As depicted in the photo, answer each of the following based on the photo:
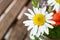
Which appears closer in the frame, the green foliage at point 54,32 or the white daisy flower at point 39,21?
the white daisy flower at point 39,21

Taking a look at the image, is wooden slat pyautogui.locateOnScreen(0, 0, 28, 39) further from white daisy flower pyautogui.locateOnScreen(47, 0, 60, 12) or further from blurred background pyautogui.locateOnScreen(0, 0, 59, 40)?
white daisy flower pyautogui.locateOnScreen(47, 0, 60, 12)

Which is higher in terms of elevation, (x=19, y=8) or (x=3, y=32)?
(x=19, y=8)

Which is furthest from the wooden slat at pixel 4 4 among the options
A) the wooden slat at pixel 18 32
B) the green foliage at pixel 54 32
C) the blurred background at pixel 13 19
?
the green foliage at pixel 54 32

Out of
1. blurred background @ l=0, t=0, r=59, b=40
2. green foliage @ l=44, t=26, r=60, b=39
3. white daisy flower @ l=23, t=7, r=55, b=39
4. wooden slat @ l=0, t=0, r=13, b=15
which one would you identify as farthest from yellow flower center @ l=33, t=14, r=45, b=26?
wooden slat @ l=0, t=0, r=13, b=15

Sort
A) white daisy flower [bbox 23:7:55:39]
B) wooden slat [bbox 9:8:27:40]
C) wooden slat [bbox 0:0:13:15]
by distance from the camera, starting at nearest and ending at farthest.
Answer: white daisy flower [bbox 23:7:55:39]
wooden slat [bbox 9:8:27:40]
wooden slat [bbox 0:0:13:15]

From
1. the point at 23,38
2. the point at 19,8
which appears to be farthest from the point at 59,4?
the point at 19,8

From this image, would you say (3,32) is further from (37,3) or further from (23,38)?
(37,3)

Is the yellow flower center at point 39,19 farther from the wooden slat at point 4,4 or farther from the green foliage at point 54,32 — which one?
the wooden slat at point 4,4

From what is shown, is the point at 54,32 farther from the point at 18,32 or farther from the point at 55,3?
the point at 18,32

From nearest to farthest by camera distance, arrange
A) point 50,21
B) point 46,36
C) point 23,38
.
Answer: point 50,21, point 46,36, point 23,38
